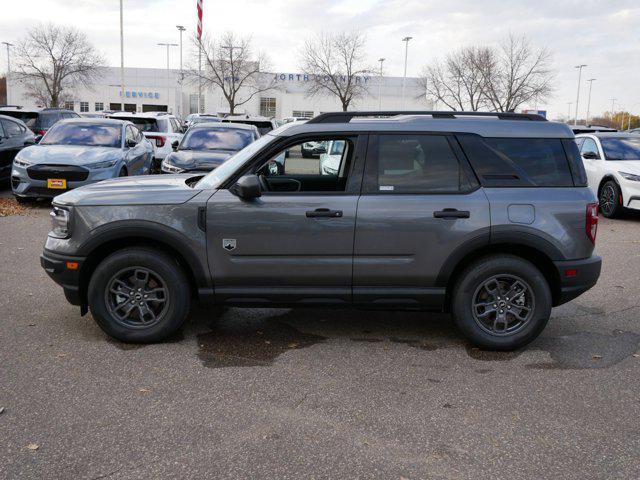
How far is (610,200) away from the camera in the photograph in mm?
12883

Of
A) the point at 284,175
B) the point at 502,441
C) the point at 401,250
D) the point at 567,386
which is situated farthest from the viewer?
the point at 284,175

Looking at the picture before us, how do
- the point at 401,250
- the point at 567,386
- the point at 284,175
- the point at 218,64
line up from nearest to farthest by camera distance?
the point at 567,386 < the point at 401,250 < the point at 284,175 < the point at 218,64

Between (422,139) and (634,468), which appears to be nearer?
Result: (634,468)

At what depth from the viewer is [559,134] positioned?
4941 mm

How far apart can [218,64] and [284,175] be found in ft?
163

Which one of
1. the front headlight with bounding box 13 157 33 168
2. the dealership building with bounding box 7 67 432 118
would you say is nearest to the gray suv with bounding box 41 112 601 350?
the front headlight with bounding box 13 157 33 168

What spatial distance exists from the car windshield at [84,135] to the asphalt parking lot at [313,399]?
284 inches

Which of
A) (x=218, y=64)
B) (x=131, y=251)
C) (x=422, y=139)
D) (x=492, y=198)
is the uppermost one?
(x=218, y=64)

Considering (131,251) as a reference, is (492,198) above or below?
above

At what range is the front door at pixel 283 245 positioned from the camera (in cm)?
476

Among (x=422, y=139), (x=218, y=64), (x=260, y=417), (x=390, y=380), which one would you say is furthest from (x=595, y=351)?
(x=218, y=64)

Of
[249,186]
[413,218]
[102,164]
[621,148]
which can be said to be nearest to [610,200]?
[621,148]

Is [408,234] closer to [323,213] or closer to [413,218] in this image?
[413,218]

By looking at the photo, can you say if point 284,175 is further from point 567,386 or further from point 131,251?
point 567,386
